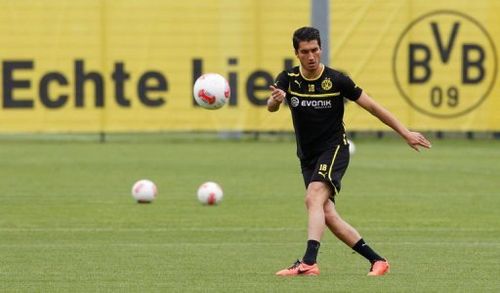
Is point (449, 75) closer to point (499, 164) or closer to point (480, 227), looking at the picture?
point (499, 164)

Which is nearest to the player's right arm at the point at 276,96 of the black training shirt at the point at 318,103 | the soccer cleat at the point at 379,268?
the black training shirt at the point at 318,103

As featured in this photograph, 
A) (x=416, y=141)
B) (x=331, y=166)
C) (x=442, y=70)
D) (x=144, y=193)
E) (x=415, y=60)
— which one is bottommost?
(x=144, y=193)

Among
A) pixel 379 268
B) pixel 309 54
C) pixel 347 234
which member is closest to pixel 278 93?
pixel 309 54

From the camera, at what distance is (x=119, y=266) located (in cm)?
1262

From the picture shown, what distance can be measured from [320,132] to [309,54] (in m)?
0.76

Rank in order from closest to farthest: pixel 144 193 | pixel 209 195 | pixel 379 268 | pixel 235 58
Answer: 1. pixel 379 268
2. pixel 209 195
3. pixel 144 193
4. pixel 235 58

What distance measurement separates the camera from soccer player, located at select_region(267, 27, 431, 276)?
38.7 ft

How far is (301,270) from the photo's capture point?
1177 centimetres

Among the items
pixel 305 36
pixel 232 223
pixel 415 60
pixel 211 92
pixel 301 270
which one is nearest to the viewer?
pixel 305 36

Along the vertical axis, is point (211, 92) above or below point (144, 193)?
above

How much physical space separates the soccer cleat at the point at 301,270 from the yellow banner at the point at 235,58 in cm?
2416

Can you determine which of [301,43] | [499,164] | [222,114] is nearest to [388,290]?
[301,43]

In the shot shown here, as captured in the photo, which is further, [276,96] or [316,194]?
[316,194]

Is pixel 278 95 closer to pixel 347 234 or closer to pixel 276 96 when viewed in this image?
pixel 276 96
